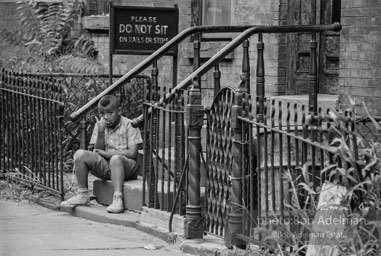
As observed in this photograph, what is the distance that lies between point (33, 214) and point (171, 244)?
2171 mm

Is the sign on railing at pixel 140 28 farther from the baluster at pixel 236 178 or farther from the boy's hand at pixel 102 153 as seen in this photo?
the baluster at pixel 236 178

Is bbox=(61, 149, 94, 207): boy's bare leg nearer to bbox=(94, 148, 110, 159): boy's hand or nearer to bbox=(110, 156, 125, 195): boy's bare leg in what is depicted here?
bbox=(94, 148, 110, 159): boy's hand

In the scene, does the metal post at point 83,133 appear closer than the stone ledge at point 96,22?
Yes

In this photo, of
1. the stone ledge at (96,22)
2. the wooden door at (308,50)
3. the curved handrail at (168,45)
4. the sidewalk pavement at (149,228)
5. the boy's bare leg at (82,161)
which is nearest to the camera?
the sidewalk pavement at (149,228)

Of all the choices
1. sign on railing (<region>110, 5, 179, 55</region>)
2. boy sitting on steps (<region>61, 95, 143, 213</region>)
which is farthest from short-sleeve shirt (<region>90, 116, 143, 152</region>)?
sign on railing (<region>110, 5, 179, 55</region>)

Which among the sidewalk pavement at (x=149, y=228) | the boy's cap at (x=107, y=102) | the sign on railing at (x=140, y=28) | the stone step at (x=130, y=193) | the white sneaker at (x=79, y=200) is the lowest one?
the sidewalk pavement at (x=149, y=228)

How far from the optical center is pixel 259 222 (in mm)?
7609

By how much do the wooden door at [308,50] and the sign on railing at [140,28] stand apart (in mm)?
1405

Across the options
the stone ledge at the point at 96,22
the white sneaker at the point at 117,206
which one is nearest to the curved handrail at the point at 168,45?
the white sneaker at the point at 117,206

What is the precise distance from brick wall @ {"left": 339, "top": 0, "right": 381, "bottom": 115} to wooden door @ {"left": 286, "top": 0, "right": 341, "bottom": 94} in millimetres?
1016

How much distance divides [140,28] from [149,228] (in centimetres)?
314

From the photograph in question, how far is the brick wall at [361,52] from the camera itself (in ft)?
34.1

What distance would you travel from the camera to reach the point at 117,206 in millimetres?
10062

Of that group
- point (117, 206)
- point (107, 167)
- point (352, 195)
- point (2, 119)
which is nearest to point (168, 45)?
point (107, 167)
